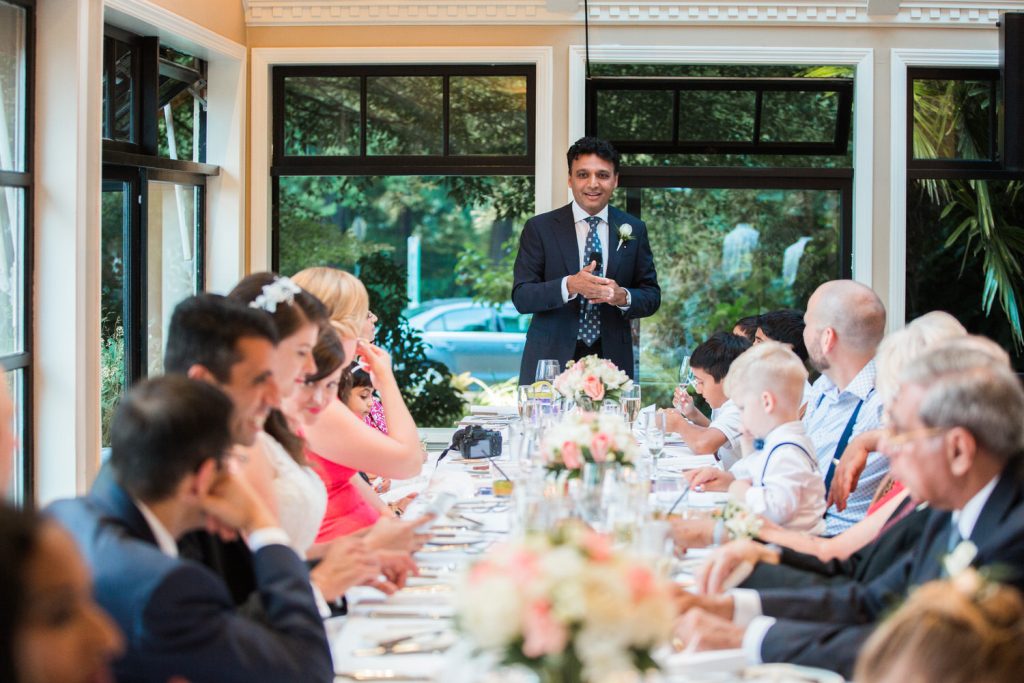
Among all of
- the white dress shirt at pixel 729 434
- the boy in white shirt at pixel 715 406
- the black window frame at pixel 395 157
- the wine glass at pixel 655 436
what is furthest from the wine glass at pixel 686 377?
the black window frame at pixel 395 157

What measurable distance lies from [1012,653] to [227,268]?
18.7 feet

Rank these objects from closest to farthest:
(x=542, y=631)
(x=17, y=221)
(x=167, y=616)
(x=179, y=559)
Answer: (x=542, y=631) → (x=167, y=616) → (x=179, y=559) → (x=17, y=221)

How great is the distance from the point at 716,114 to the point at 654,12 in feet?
2.16

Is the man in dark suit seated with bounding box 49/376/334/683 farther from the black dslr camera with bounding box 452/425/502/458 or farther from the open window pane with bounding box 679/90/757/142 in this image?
the open window pane with bounding box 679/90/757/142

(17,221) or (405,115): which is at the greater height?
(405,115)

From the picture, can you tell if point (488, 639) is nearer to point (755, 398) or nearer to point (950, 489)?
point (950, 489)

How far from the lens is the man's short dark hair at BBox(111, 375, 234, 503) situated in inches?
68.9

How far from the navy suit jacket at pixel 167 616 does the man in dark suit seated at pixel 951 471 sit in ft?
2.17

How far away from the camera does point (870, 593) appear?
2.30 m

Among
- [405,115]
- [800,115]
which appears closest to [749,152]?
[800,115]

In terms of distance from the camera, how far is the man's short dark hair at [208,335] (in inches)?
88.4

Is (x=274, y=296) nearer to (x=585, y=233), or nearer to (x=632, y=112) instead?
(x=585, y=233)

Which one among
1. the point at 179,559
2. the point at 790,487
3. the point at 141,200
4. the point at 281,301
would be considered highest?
the point at 141,200

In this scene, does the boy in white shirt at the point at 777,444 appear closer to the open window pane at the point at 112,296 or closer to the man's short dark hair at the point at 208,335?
the man's short dark hair at the point at 208,335
